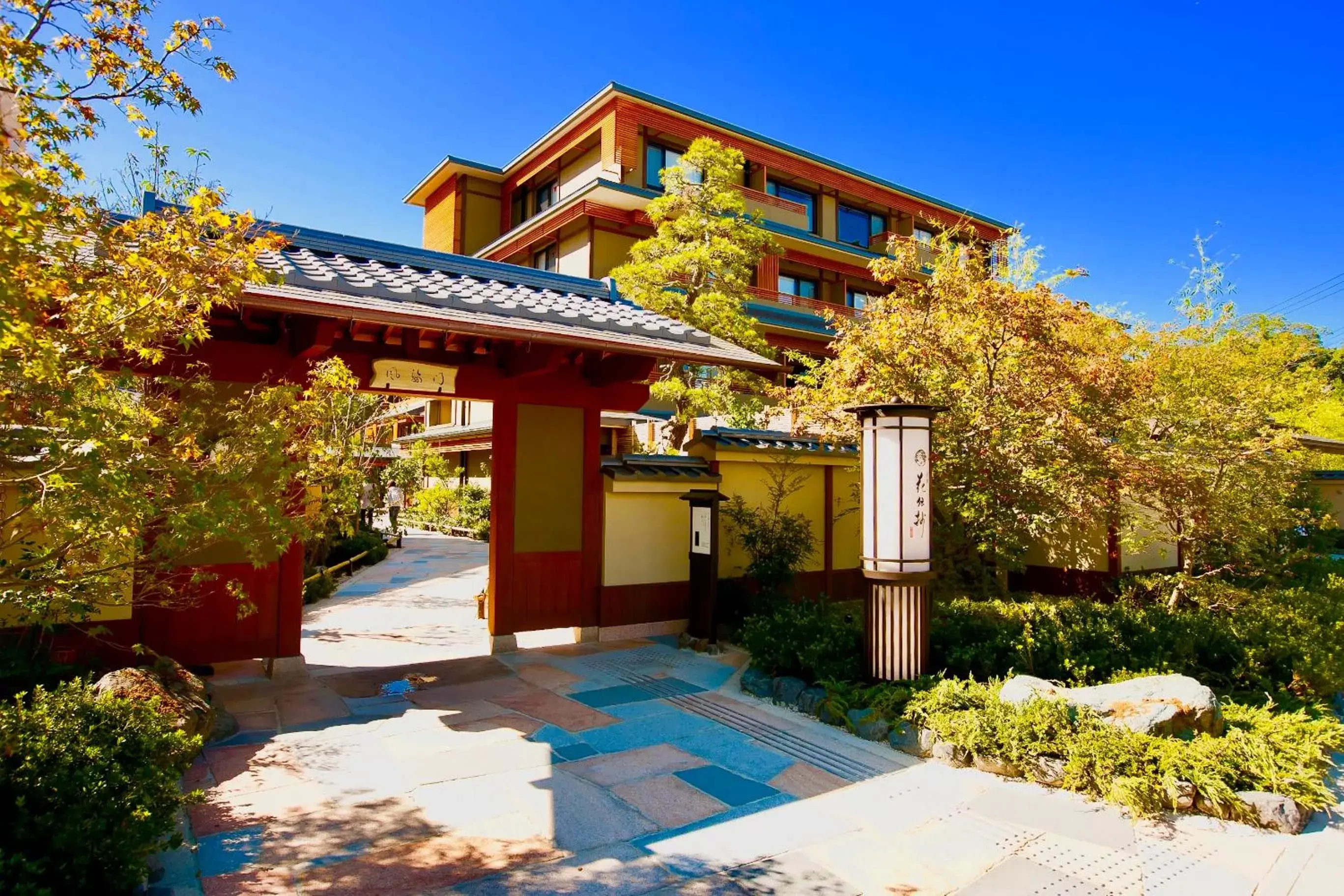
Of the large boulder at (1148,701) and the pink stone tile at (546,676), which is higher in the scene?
the large boulder at (1148,701)

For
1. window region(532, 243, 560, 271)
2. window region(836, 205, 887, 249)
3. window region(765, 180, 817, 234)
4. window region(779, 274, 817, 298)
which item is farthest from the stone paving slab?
window region(836, 205, 887, 249)

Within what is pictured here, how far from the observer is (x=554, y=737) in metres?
5.98

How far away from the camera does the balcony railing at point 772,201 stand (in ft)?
82.7

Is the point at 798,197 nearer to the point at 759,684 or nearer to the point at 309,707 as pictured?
the point at 759,684

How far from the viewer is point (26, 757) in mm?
3428

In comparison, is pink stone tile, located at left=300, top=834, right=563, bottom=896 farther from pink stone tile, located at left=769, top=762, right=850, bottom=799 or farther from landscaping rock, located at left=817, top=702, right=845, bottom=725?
landscaping rock, located at left=817, top=702, right=845, bottom=725

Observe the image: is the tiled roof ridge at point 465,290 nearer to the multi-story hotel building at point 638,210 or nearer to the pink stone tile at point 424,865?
the pink stone tile at point 424,865

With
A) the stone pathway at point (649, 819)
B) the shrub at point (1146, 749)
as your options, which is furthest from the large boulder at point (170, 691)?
the shrub at point (1146, 749)

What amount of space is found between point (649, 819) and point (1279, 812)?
3.79 meters

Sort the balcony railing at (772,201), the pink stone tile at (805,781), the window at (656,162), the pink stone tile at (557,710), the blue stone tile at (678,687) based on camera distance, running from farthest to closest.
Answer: the balcony railing at (772,201) → the window at (656,162) → the blue stone tile at (678,687) → the pink stone tile at (557,710) → the pink stone tile at (805,781)

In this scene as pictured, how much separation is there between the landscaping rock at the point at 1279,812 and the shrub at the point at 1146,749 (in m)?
0.08

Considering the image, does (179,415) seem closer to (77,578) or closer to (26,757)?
(77,578)

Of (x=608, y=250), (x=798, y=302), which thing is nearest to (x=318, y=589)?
(x=608, y=250)

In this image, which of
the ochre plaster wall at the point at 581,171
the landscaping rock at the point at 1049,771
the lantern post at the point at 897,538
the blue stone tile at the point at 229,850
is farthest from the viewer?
the ochre plaster wall at the point at 581,171
